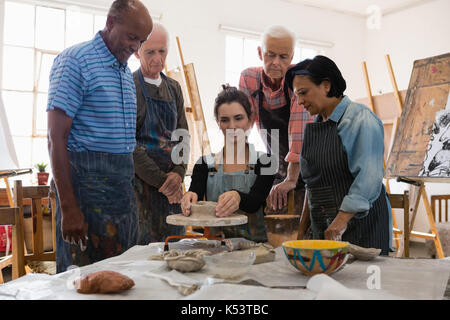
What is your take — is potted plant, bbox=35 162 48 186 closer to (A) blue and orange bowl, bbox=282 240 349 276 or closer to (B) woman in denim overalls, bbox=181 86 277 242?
(B) woman in denim overalls, bbox=181 86 277 242

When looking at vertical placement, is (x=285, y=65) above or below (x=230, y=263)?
above

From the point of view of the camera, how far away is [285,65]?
82.9 inches

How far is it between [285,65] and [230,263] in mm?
1419

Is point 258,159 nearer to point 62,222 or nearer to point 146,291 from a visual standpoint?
point 62,222

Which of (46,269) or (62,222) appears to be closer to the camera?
(62,222)

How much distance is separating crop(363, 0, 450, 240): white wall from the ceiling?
0.26 ft

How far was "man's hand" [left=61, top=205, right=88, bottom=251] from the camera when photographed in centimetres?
141

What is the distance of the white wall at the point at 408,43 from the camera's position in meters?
5.95

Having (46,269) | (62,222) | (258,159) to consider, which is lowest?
(46,269)

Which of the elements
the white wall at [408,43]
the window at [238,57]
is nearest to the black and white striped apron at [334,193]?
the window at [238,57]

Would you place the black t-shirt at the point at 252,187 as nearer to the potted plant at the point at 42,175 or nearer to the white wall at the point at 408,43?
the potted plant at the point at 42,175
